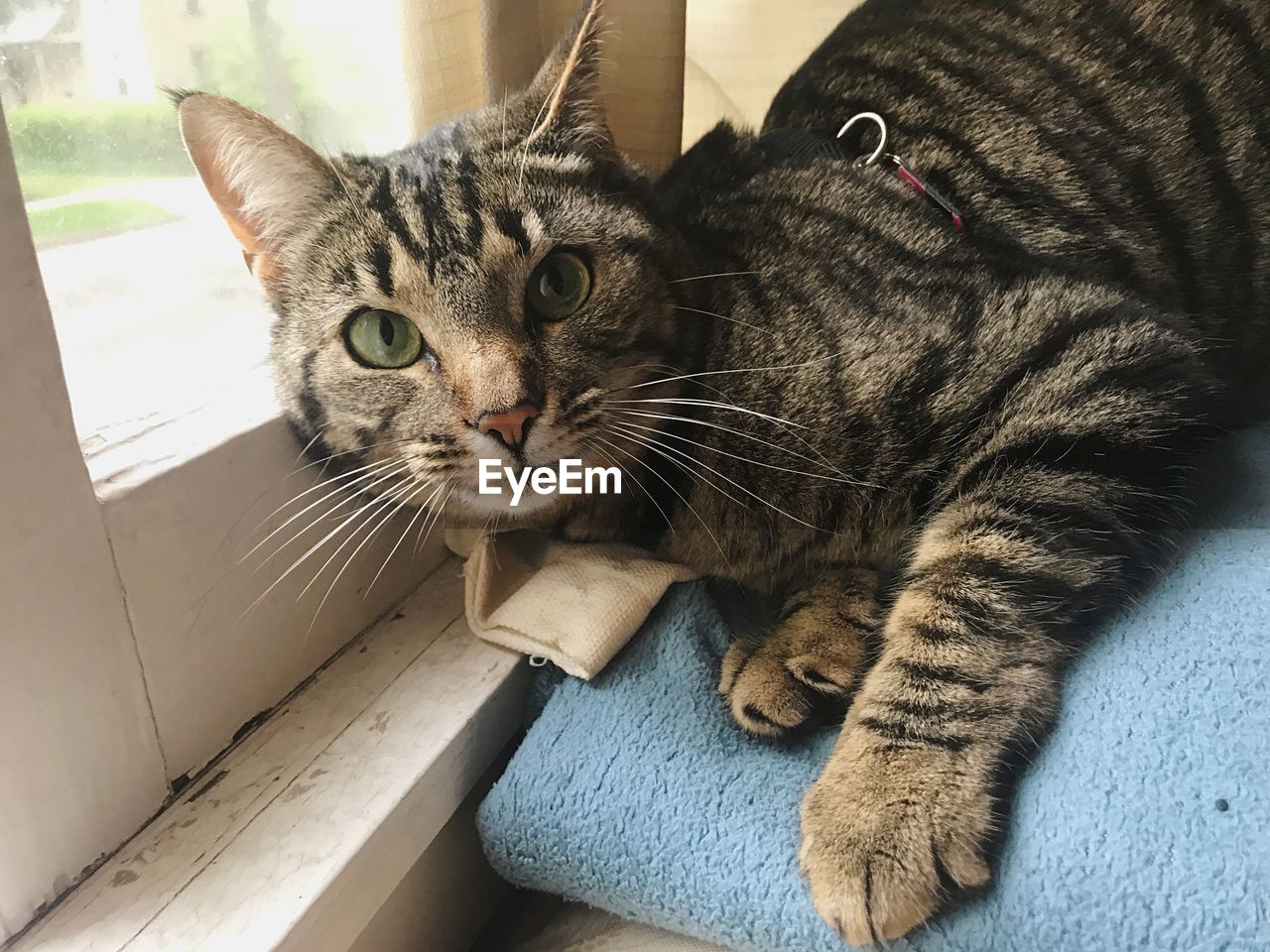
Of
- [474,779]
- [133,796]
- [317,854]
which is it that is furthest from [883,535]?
[133,796]

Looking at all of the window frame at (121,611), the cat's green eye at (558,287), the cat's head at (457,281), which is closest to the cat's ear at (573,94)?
the cat's head at (457,281)

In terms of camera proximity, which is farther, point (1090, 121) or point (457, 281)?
point (1090, 121)

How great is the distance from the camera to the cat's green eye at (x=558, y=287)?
782 mm

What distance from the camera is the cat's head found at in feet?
2.40

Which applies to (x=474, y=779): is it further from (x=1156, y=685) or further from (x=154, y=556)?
(x=1156, y=685)

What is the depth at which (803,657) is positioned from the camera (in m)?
0.78

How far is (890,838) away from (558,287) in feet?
1.73

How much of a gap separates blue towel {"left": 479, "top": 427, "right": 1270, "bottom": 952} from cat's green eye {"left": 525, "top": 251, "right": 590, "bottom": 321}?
0.30m

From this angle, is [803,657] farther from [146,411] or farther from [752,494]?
[146,411]

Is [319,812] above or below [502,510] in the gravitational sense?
below

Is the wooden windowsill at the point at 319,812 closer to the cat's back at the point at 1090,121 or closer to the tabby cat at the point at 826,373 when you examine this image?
the tabby cat at the point at 826,373

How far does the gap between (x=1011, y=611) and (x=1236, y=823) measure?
20 centimetres

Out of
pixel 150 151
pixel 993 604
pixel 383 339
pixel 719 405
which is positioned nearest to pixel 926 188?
pixel 719 405

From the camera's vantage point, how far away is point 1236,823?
21.8 inches
